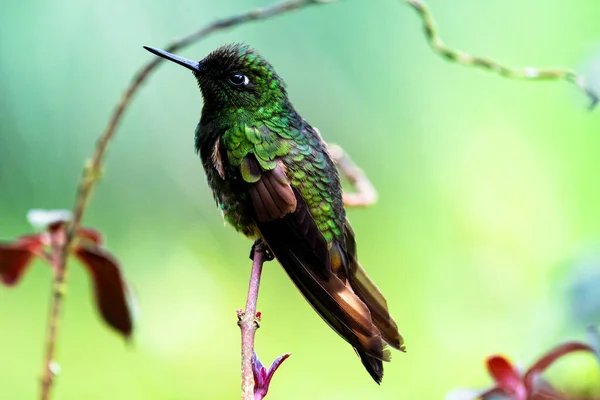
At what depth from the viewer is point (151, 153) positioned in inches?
169

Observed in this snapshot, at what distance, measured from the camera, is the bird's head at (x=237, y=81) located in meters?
1.64

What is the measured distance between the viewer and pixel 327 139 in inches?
163

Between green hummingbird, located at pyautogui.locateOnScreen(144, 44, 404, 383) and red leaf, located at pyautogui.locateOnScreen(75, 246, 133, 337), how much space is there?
295 millimetres

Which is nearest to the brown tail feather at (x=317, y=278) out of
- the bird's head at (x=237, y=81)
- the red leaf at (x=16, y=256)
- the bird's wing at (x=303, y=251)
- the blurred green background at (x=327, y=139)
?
the bird's wing at (x=303, y=251)

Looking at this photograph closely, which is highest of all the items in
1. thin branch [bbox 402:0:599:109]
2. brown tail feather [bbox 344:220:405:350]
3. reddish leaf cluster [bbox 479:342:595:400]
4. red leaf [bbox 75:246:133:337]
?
thin branch [bbox 402:0:599:109]

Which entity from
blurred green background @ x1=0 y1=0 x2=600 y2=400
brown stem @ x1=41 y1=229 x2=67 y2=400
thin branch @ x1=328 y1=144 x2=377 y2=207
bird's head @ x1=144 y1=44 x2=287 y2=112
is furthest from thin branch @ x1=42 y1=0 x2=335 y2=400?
blurred green background @ x1=0 y1=0 x2=600 y2=400

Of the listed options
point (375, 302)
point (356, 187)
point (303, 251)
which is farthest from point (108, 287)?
point (356, 187)

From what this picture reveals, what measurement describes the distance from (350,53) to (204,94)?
2.84 m

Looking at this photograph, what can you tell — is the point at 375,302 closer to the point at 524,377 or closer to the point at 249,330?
the point at 524,377

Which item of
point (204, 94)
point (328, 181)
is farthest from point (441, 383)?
point (204, 94)

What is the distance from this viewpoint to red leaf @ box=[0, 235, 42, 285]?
1.45 meters

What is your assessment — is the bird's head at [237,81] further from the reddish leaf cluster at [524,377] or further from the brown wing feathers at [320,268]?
the reddish leaf cluster at [524,377]

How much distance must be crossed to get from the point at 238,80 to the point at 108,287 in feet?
1.86

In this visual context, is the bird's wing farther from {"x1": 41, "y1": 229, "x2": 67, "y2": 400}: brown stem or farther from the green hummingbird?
{"x1": 41, "y1": 229, "x2": 67, "y2": 400}: brown stem
